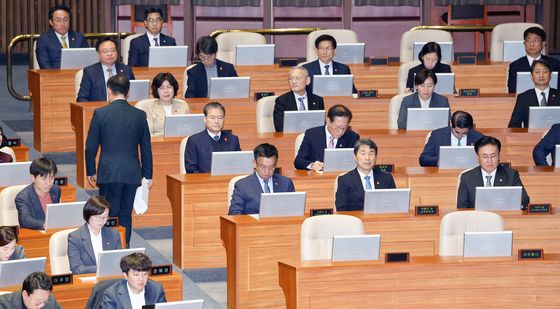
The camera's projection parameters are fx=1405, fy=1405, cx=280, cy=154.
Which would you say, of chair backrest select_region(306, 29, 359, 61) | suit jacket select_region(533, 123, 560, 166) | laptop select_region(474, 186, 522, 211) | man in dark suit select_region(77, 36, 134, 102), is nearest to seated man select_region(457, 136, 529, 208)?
laptop select_region(474, 186, 522, 211)

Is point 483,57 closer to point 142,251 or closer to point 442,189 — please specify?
point 442,189

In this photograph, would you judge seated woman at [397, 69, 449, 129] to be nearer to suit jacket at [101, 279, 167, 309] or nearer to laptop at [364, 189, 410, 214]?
laptop at [364, 189, 410, 214]

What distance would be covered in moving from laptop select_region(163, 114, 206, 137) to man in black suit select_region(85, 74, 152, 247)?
0.88m

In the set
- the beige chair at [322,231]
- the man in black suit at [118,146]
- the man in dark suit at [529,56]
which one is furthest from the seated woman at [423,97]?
the beige chair at [322,231]

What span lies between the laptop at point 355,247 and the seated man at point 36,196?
194 centimetres

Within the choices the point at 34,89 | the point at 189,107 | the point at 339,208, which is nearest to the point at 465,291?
the point at 339,208

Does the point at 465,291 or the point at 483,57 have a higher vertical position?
the point at 483,57

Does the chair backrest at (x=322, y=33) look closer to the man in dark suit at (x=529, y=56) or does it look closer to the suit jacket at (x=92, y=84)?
the man in dark suit at (x=529, y=56)

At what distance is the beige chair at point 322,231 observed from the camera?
27.2 ft

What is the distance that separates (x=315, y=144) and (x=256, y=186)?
1.04 m

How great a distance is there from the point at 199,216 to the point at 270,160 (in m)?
0.84

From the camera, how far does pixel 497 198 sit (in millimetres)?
8867

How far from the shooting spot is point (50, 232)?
862 centimetres

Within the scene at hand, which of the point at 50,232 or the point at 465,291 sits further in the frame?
the point at 50,232
